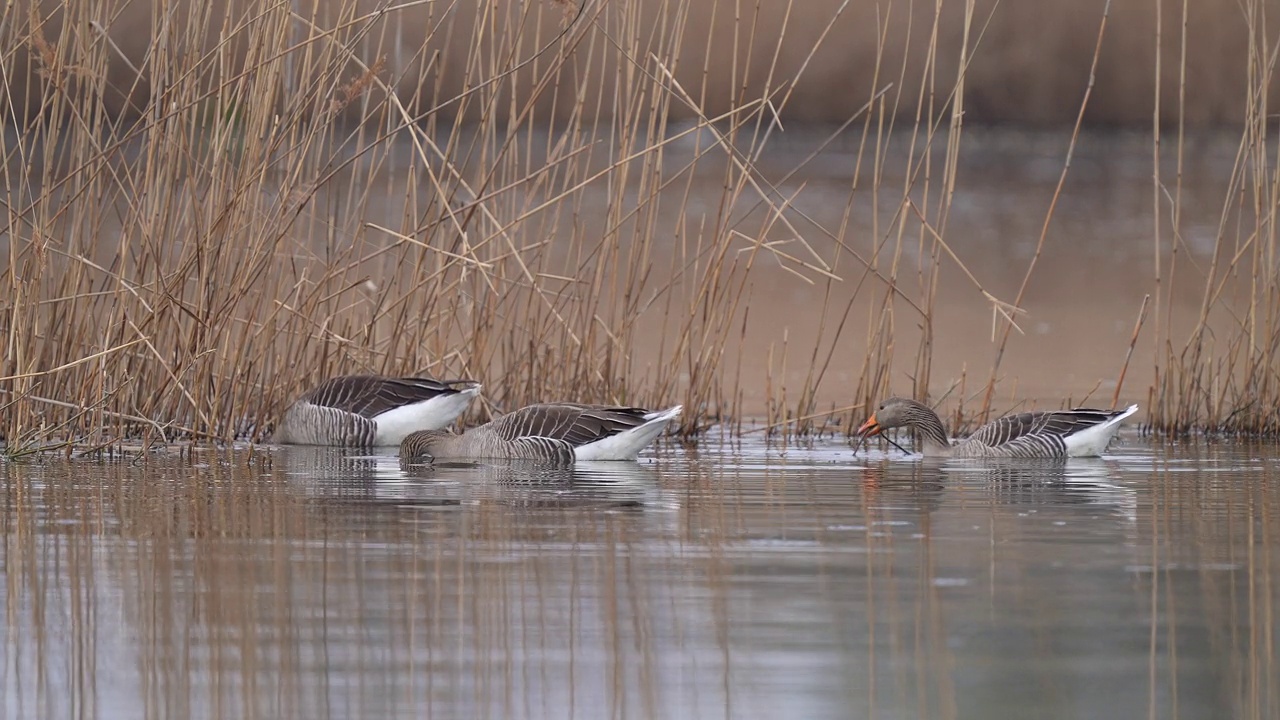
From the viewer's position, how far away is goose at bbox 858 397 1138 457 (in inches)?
426

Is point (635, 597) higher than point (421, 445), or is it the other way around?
point (421, 445)

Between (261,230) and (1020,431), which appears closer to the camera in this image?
(261,230)

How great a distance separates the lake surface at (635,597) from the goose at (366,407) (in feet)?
5.91

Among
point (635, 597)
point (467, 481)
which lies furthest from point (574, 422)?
point (635, 597)

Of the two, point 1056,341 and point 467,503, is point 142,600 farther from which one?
point 1056,341

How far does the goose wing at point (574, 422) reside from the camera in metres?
10.5

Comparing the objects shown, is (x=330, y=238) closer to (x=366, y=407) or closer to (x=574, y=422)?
(x=366, y=407)

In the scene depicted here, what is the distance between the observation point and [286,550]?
6.74 meters

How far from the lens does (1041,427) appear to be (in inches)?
430

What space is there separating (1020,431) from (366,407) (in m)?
3.64

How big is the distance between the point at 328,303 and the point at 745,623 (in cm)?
655

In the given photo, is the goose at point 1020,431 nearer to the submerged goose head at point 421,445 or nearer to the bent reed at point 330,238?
the bent reed at point 330,238

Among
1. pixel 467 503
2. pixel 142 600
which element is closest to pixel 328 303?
pixel 467 503

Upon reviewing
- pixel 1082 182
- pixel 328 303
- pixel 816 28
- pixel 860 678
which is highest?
pixel 816 28
